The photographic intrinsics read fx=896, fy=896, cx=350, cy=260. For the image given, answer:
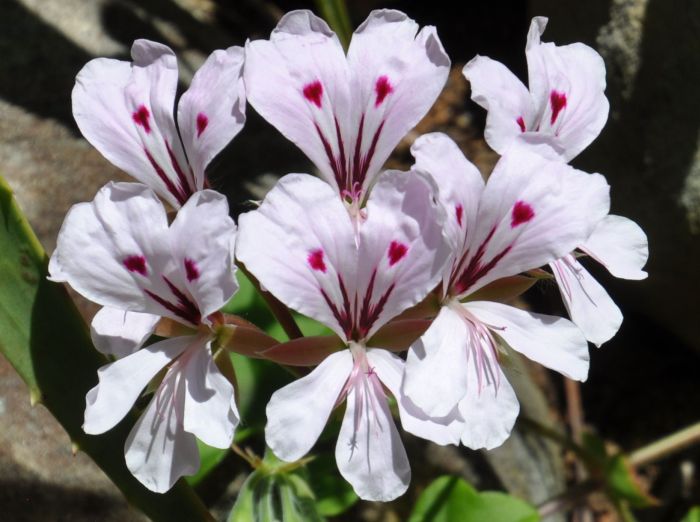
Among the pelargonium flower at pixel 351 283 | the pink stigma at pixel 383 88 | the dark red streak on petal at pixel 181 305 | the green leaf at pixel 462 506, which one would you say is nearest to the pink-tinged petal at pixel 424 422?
the pelargonium flower at pixel 351 283

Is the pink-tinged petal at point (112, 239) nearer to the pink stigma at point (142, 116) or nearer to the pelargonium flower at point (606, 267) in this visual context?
the pink stigma at point (142, 116)

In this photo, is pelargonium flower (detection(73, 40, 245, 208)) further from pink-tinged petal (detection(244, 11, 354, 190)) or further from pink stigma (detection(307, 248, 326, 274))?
pink stigma (detection(307, 248, 326, 274))

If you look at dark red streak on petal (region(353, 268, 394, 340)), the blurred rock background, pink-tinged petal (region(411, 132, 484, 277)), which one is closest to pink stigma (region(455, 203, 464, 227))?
pink-tinged petal (region(411, 132, 484, 277))

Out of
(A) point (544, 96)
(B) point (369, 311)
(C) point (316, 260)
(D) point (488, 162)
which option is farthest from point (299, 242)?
(D) point (488, 162)

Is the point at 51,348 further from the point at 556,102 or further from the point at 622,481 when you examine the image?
the point at 622,481

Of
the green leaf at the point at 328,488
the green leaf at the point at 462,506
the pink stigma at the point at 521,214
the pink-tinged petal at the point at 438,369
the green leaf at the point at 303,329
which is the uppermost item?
the pink stigma at the point at 521,214

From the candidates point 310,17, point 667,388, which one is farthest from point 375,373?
point 667,388

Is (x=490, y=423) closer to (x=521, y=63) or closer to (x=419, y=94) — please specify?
(x=419, y=94)
